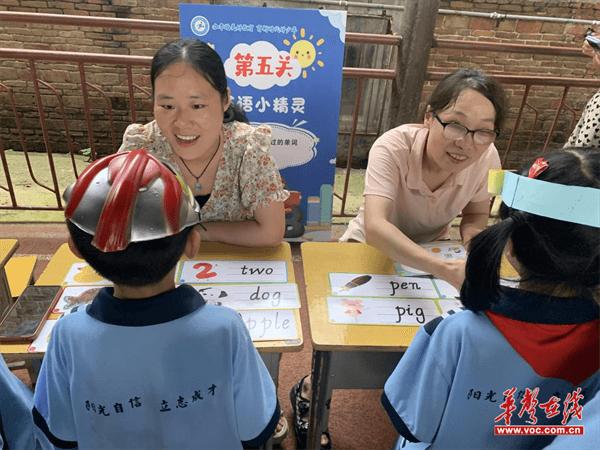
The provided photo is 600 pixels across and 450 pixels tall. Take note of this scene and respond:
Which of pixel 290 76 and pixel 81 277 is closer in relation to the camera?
pixel 81 277

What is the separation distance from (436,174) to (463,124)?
30cm

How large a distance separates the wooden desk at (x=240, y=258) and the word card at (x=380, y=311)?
136mm

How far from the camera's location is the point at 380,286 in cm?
150

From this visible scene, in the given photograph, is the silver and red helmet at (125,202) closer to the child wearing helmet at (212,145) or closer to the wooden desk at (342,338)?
the wooden desk at (342,338)

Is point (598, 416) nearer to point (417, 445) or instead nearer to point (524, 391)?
point (524, 391)

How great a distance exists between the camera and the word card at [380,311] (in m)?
1.33

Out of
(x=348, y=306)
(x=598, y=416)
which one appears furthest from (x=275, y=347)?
(x=598, y=416)

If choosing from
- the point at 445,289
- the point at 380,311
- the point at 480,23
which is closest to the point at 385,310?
the point at 380,311

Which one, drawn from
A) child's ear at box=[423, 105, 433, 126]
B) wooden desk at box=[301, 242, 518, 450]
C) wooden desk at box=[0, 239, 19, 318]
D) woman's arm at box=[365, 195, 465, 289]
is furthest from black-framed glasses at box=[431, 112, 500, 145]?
wooden desk at box=[0, 239, 19, 318]

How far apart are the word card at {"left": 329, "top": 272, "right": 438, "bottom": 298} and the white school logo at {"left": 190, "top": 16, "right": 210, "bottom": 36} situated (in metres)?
1.54

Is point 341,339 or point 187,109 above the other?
point 187,109

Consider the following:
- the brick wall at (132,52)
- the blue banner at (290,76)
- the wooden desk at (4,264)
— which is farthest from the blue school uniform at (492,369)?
the brick wall at (132,52)

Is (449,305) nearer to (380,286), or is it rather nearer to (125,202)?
(380,286)

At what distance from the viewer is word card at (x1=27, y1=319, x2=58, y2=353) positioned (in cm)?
117
